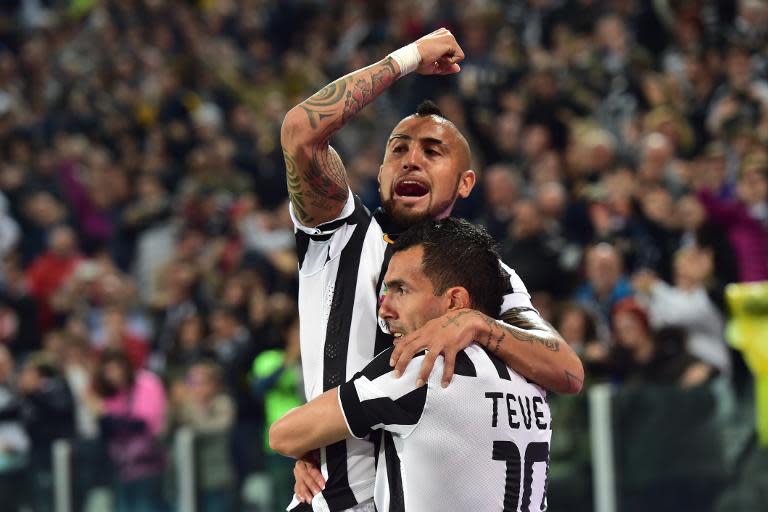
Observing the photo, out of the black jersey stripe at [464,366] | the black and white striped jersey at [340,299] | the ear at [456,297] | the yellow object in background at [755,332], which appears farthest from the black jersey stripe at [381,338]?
the yellow object in background at [755,332]

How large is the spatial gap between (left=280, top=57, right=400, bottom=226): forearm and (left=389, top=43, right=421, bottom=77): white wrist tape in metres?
0.02

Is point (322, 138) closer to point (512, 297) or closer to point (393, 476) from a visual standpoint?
point (512, 297)

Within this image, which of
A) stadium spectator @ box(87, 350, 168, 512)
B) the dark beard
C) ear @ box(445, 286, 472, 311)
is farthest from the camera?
stadium spectator @ box(87, 350, 168, 512)

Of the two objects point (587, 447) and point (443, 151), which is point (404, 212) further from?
point (587, 447)

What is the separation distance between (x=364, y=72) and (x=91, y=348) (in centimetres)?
732

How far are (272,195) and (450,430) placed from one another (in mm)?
9254

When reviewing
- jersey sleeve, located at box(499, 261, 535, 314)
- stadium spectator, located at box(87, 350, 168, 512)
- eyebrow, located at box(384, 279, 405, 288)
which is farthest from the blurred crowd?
eyebrow, located at box(384, 279, 405, 288)

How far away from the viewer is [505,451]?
363cm

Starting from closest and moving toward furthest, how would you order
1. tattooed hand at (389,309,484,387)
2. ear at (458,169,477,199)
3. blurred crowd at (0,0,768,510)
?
tattooed hand at (389,309,484,387)
ear at (458,169,477,199)
blurred crowd at (0,0,768,510)

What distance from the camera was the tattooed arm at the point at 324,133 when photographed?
3.85m

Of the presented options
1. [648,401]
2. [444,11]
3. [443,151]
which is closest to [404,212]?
[443,151]

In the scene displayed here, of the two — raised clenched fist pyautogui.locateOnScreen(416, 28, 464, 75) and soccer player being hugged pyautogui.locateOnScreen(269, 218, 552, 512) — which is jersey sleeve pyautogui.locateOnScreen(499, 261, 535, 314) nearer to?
soccer player being hugged pyautogui.locateOnScreen(269, 218, 552, 512)

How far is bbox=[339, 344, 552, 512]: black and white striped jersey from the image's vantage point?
11.6 ft

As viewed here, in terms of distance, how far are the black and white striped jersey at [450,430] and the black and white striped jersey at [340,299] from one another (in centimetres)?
38
